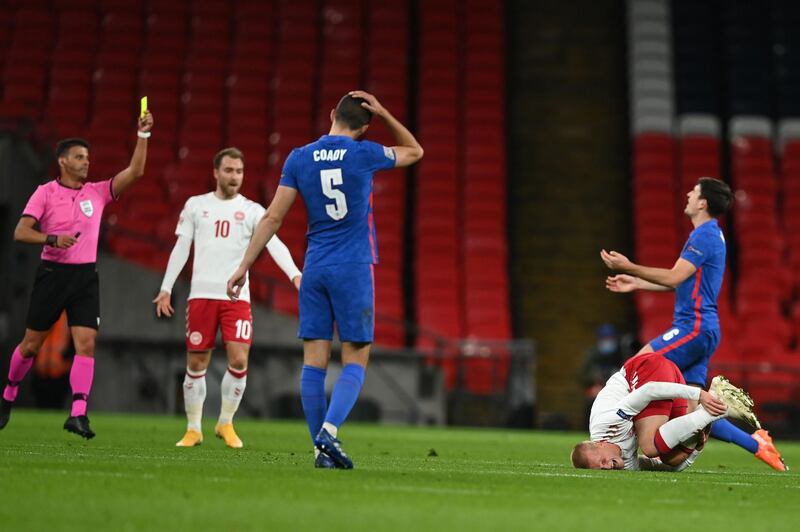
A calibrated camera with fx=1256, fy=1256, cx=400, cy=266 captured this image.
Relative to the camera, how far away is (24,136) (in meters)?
17.6

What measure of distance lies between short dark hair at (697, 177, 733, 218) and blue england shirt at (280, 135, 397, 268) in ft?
9.09

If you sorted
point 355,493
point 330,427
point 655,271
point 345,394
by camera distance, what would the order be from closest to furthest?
point 355,493 < point 330,427 < point 345,394 < point 655,271

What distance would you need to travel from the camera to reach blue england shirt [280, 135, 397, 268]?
7117 mm

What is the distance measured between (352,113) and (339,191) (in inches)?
17.9

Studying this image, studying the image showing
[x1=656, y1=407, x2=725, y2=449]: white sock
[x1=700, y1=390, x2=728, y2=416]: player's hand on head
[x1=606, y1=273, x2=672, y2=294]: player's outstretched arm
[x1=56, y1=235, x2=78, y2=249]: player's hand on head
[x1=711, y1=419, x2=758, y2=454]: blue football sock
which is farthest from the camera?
[x1=56, y1=235, x2=78, y2=249]: player's hand on head

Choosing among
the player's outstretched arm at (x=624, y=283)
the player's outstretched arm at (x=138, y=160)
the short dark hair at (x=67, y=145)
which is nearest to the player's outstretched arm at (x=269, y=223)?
the player's outstretched arm at (x=138, y=160)

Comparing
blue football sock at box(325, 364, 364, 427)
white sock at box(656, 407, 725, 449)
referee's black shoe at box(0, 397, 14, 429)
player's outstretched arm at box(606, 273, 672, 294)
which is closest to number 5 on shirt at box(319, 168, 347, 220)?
blue football sock at box(325, 364, 364, 427)

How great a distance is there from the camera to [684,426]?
25.9 ft

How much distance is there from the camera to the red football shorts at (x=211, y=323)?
387 inches

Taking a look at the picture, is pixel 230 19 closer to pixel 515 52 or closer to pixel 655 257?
pixel 515 52

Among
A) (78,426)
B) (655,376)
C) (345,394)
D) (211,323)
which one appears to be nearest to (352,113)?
(345,394)

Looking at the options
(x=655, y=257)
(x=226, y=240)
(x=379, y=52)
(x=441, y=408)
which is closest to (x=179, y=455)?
(x=226, y=240)

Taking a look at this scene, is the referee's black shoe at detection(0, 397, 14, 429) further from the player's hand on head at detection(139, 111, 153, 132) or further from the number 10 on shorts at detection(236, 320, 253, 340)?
the player's hand on head at detection(139, 111, 153, 132)

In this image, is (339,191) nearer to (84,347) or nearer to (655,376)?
(655,376)
